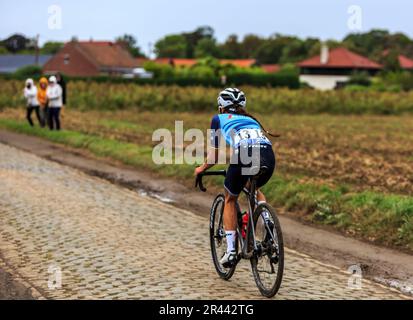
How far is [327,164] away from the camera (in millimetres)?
20141

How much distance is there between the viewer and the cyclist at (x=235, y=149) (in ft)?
26.4

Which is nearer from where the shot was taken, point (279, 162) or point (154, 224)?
point (154, 224)

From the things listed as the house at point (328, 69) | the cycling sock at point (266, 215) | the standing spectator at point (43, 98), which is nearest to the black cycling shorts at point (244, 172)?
the cycling sock at point (266, 215)

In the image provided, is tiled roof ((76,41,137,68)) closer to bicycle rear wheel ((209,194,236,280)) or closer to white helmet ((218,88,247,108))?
bicycle rear wheel ((209,194,236,280))

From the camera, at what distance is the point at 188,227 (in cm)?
1267

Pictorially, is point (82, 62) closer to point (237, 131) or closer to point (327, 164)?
point (327, 164)

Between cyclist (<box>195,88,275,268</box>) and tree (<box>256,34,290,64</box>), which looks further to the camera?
tree (<box>256,34,290,64</box>)

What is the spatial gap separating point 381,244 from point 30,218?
537 centimetres

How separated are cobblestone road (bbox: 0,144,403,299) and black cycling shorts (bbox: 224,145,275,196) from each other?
1069 mm

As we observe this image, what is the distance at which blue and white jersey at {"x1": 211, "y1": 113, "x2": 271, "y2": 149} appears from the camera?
A: 8102 millimetres

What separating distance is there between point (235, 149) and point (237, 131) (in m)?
0.21

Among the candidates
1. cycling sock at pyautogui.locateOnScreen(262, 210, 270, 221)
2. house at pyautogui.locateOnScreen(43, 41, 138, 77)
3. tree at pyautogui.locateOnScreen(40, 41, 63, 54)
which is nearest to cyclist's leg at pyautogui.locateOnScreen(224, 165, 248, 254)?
cycling sock at pyautogui.locateOnScreen(262, 210, 270, 221)

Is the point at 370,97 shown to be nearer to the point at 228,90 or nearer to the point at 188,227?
the point at 188,227
